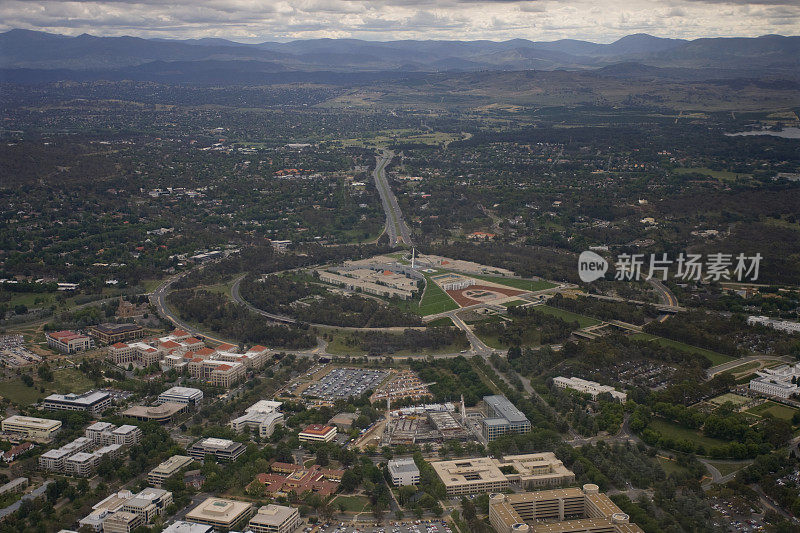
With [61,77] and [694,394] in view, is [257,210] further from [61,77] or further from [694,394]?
[61,77]

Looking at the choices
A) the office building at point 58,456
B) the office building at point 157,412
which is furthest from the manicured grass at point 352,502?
the office building at point 58,456

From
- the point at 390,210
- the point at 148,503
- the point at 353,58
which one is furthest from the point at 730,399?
the point at 353,58

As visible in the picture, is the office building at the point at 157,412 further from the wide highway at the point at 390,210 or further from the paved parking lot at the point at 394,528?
the wide highway at the point at 390,210

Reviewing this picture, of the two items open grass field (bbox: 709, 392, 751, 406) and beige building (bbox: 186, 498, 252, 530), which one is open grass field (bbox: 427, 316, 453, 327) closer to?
open grass field (bbox: 709, 392, 751, 406)

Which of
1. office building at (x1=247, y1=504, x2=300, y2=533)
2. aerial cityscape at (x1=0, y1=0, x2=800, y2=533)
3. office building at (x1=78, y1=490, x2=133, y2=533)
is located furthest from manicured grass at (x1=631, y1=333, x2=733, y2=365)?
office building at (x1=78, y1=490, x2=133, y2=533)

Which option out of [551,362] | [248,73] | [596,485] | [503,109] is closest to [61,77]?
[248,73]

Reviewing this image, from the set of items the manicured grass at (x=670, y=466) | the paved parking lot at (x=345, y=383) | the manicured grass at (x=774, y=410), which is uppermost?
the manicured grass at (x=774, y=410)

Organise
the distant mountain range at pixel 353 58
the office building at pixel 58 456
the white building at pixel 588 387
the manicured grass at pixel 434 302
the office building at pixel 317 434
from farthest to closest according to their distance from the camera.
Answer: the distant mountain range at pixel 353 58
the manicured grass at pixel 434 302
the white building at pixel 588 387
the office building at pixel 317 434
the office building at pixel 58 456
